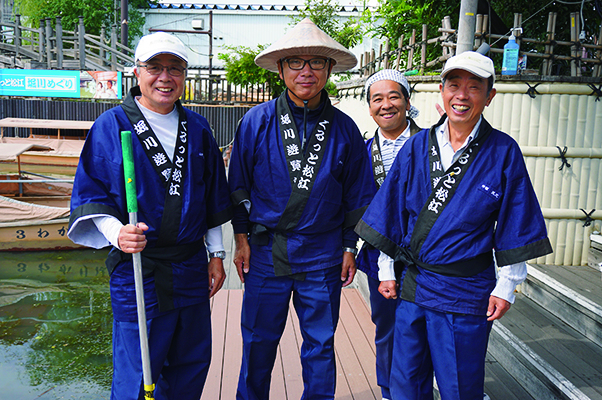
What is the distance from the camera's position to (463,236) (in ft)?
6.61

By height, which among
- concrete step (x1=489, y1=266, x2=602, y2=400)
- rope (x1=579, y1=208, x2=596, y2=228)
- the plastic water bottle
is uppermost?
the plastic water bottle

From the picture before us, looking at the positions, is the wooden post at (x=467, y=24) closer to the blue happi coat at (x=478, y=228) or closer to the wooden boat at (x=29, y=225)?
the blue happi coat at (x=478, y=228)

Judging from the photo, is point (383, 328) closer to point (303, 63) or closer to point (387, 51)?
point (303, 63)

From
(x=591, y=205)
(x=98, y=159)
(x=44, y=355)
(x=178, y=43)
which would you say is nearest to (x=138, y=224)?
(x=98, y=159)

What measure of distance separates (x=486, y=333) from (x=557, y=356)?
1.26 metres

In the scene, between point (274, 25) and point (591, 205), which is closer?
point (591, 205)

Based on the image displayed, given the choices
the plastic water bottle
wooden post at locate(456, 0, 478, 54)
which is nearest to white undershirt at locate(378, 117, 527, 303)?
wooden post at locate(456, 0, 478, 54)

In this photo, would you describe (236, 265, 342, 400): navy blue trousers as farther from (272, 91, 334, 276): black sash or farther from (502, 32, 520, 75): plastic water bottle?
(502, 32, 520, 75): plastic water bottle

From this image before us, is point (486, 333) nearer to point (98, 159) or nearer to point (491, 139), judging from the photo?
point (491, 139)

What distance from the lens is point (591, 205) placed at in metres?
4.25

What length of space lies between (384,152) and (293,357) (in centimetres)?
166

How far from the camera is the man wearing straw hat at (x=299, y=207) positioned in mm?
2482

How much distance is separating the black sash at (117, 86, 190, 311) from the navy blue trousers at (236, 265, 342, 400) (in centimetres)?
52

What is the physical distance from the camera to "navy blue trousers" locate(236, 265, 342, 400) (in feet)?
8.33
